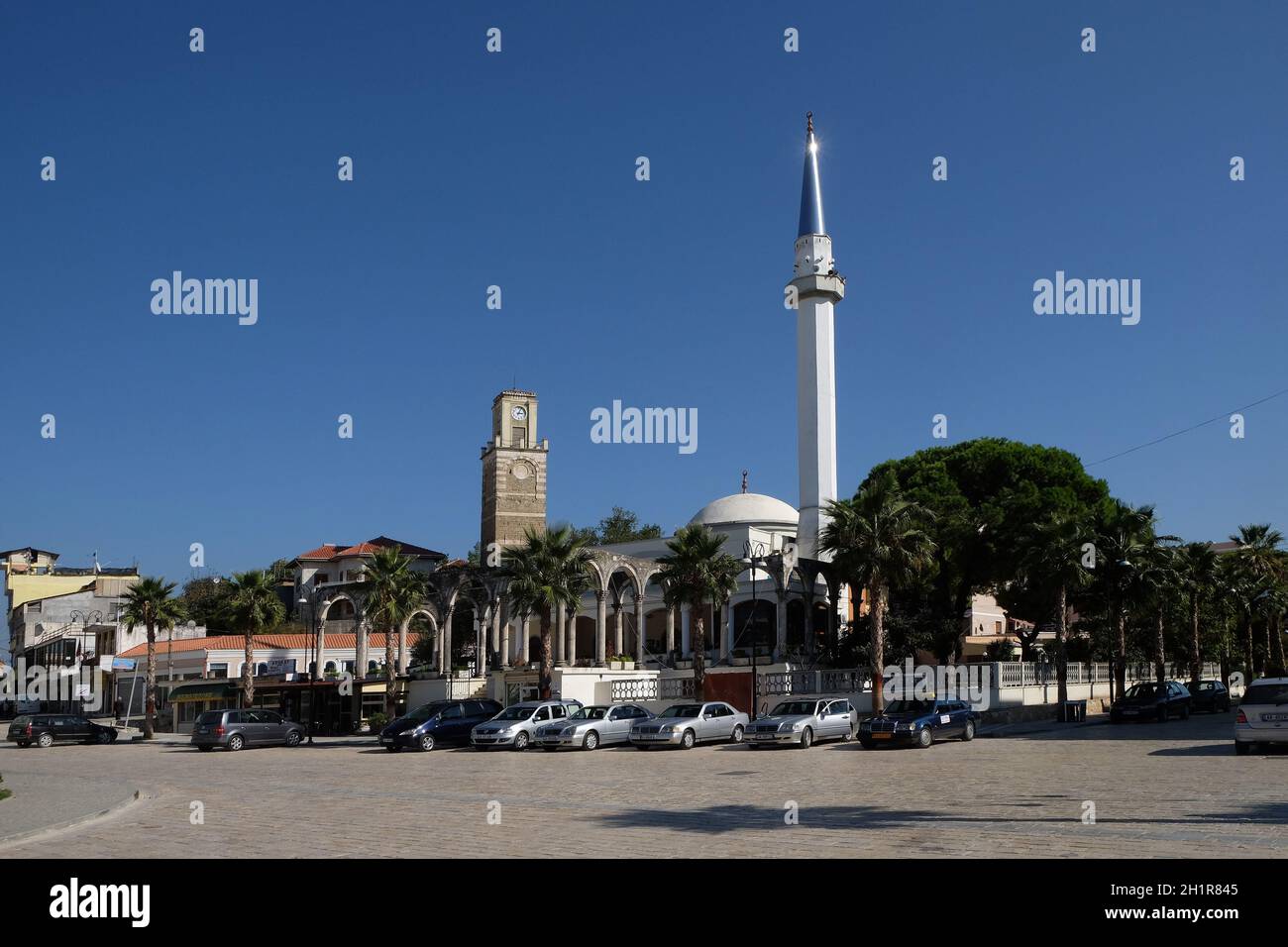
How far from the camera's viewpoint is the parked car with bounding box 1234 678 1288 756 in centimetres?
2312

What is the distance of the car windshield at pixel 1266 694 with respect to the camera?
23.5 meters

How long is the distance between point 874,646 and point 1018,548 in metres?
10.6

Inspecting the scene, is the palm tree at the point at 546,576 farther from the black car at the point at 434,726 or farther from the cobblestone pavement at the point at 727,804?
the cobblestone pavement at the point at 727,804

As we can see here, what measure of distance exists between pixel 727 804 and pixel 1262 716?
43.3 ft

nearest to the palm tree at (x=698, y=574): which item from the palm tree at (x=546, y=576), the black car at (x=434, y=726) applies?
the palm tree at (x=546, y=576)

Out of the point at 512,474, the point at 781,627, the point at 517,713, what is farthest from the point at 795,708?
the point at 512,474

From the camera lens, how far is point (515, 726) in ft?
114

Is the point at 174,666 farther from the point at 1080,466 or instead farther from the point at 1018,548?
the point at 1080,466

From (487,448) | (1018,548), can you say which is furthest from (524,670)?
(487,448)

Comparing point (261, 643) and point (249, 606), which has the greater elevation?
point (249, 606)

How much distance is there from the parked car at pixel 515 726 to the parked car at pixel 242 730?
7.85 metres

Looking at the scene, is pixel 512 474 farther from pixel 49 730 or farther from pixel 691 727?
pixel 691 727

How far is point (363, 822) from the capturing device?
15.1 metres

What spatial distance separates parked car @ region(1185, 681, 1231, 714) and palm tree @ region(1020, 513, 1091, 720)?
18.3 ft
